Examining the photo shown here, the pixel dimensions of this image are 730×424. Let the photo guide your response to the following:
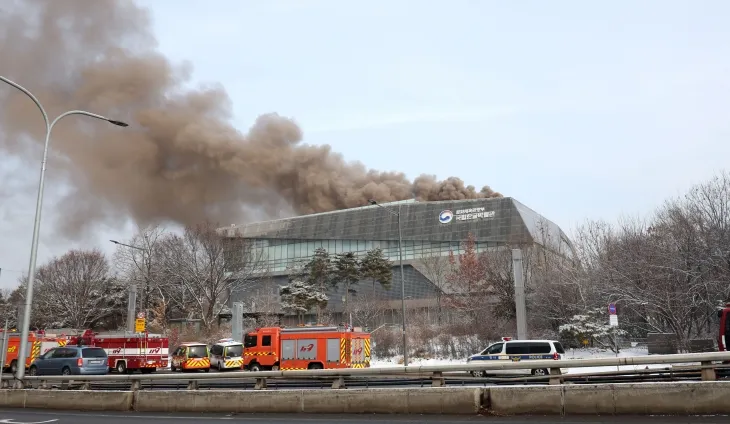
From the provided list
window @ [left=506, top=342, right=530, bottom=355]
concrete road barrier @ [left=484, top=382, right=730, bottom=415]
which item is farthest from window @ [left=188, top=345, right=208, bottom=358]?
concrete road barrier @ [left=484, top=382, right=730, bottom=415]

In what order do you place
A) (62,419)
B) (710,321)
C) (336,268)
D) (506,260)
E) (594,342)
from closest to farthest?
(62,419) → (710,321) → (594,342) → (506,260) → (336,268)

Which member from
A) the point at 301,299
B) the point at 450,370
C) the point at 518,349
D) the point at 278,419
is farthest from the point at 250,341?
the point at 301,299

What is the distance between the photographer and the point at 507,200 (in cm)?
6950

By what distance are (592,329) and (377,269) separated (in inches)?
1501

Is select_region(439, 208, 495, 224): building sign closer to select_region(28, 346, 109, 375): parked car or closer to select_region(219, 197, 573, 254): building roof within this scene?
select_region(219, 197, 573, 254): building roof

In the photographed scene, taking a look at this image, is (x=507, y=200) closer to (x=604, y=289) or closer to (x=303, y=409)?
(x=604, y=289)

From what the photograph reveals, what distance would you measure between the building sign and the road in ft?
203

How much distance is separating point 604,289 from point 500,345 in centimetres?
1326

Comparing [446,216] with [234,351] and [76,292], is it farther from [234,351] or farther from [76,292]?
[234,351]

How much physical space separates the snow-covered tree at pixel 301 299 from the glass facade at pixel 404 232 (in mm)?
9050

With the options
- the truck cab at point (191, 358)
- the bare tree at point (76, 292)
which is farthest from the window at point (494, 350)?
the bare tree at point (76, 292)

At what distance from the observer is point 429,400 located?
10.7m

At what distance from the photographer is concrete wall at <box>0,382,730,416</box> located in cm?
898

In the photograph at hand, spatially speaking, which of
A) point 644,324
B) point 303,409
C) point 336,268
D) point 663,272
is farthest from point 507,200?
point 303,409
